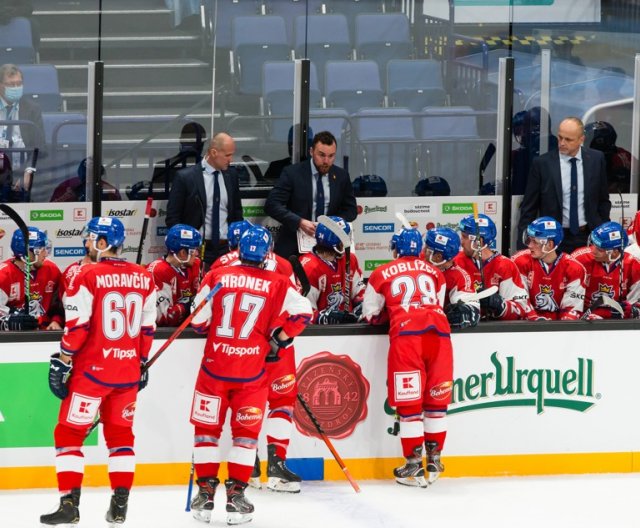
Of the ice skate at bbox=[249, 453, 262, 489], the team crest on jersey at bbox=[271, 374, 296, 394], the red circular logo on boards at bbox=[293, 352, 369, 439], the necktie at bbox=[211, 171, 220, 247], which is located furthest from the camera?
the necktie at bbox=[211, 171, 220, 247]

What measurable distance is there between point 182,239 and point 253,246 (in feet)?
3.67

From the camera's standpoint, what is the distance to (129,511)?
21.5ft

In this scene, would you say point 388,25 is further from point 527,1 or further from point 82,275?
point 82,275

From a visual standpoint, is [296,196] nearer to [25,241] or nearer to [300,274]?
[300,274]

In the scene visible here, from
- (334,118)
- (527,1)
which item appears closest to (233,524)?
(334,118)

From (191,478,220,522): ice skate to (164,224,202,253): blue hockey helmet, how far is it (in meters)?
1.54

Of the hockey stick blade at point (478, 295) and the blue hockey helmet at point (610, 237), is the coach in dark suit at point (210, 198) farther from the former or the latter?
the blue hockey helmet at point (610, 237)

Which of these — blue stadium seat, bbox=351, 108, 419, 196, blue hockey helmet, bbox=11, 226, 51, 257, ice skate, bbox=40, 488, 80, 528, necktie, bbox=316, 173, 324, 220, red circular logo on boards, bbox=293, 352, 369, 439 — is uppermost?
blue stadium seat, bbox=351, 108, 419, 196

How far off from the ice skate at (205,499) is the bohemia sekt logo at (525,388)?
4.88 ft

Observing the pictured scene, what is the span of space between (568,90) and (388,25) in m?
1.23

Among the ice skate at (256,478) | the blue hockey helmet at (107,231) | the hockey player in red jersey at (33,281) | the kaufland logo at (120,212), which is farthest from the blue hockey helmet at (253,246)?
the kaufland logo at (120,212)

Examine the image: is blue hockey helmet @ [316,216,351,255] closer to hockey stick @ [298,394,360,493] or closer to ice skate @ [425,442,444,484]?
hockey stick @ [298,394,360,493]

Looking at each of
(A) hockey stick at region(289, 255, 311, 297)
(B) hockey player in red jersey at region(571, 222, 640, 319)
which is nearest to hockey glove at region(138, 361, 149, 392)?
(A) hockey stick at region(289, 255, 311, 297)

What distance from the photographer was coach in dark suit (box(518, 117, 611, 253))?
8.44 metres
